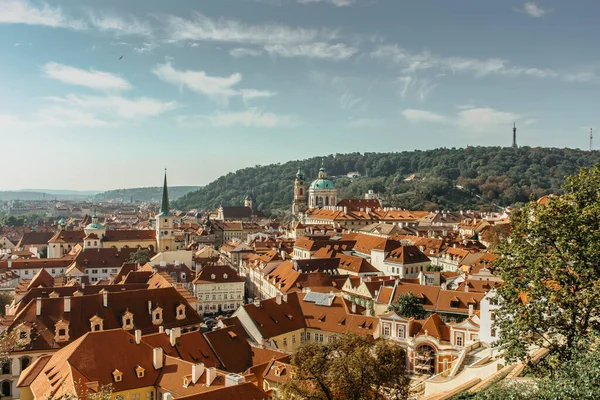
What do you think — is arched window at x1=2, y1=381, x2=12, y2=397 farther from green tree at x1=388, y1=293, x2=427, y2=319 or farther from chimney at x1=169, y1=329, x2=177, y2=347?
green tree at x1=388, y1=293, x2=427, y2=319

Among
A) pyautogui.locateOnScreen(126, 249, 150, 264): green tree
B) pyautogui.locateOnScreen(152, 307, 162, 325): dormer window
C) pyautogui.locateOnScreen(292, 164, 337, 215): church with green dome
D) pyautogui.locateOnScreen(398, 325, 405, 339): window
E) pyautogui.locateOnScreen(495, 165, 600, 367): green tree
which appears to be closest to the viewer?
pyautogui.locateOnScreen(495, 165, 600, 367): green tree

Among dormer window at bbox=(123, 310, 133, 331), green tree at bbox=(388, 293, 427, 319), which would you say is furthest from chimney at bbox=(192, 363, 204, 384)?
green tree at bbox=(388, 293, 427, 319)

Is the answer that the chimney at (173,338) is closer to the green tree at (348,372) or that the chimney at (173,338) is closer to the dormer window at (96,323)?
the dormer window at (96,323)

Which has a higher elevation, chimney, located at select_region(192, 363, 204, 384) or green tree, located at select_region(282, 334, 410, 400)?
green tree, located at select_region(282, 334, 410, 400)

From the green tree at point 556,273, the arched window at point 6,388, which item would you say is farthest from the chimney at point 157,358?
the green tree at point 556,273

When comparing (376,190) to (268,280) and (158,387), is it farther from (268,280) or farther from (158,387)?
(158,387)

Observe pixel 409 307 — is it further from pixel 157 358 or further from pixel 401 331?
pixel 157 358

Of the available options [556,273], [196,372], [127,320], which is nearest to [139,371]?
[196,372]
